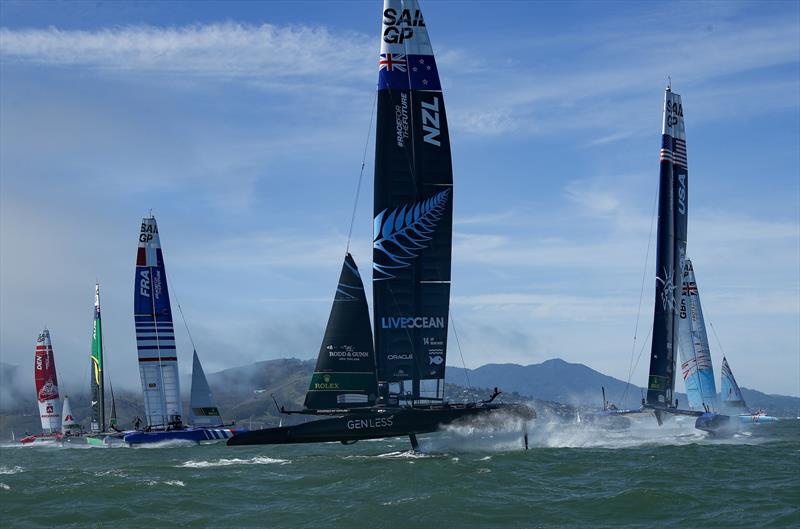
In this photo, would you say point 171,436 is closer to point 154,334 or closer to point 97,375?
point 154,334

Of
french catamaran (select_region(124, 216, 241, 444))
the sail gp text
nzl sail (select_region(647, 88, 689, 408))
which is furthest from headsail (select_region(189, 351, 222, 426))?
the sail gp text

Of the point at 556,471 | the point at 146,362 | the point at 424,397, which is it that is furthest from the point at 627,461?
the point at 146,362

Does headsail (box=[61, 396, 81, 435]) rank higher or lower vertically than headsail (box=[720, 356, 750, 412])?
lower

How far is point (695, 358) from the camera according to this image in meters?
69.4

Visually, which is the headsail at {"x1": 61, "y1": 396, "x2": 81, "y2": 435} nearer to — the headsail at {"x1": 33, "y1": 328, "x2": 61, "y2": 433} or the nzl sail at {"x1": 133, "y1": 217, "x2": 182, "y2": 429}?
the headsail at {"x1": 33, "y1": 328, "x2": 61, "y2": 433}

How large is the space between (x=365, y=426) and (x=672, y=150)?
30.3m

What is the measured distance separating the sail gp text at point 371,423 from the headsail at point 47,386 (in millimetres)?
69503

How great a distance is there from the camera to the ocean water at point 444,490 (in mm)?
23938

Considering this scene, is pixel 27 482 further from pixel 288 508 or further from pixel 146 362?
pixel 146 362

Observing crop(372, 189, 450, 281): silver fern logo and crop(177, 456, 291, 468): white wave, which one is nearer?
crop(372, 189, 450, 281): silver fern logo

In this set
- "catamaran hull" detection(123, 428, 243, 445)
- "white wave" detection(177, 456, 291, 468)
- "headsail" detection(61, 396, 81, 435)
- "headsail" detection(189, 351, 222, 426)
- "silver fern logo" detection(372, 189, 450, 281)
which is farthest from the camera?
"headsail" detection(61, 396, 81, 435)

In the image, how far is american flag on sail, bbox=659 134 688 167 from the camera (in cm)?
5694

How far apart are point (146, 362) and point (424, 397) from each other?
37.0 metres

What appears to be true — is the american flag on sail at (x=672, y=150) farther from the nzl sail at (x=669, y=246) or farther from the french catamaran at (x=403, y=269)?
the french catamaran at (x=403, y=269)
